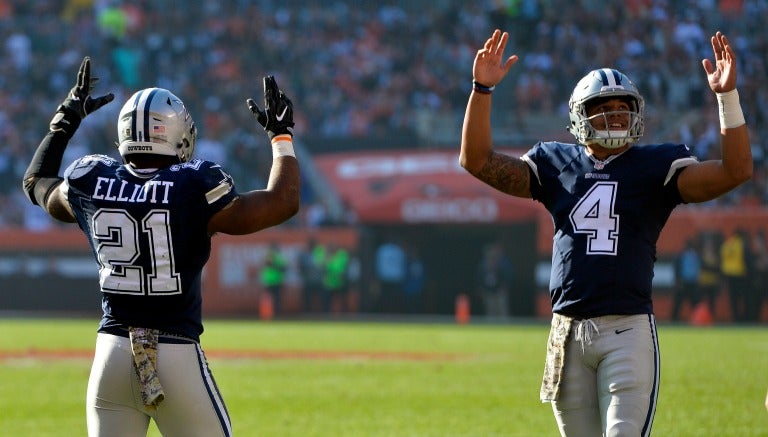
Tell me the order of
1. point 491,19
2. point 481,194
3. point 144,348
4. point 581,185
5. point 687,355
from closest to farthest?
point 144,348 < point 581,185 < point 687,355 < point 481,194 < point 491,19

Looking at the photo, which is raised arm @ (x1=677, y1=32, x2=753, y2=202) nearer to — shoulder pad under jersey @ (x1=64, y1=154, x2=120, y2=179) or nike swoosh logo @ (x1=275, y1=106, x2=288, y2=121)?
nike swoosh logo @ (x1=275, y1=106, x2=288, y2=121)

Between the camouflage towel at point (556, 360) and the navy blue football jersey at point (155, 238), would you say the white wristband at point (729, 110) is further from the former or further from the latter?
the navy blue football jersey at point (155, 238)

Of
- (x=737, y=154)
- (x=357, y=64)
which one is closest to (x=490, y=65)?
(x=737, y=154)

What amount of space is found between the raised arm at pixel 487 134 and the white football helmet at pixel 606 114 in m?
0.28

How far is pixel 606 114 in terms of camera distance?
454 cm

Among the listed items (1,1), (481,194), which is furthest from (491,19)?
(1,1)

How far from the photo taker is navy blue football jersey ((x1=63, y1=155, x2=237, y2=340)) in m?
3.97

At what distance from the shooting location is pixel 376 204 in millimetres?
24469

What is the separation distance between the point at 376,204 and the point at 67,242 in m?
6.72

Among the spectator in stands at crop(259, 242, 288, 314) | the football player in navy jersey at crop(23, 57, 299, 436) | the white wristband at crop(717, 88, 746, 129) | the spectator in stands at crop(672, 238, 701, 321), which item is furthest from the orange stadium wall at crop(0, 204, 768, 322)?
the football player in navy jersey at crop(23, 57, 299, 436)

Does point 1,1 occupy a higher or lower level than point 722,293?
higher

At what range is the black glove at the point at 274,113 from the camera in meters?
4.27

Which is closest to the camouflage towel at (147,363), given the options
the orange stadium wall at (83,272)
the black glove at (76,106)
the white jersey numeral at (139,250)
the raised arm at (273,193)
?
the white jersey numeral at (139,250)

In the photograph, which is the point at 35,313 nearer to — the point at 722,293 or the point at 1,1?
the point at 1,1
